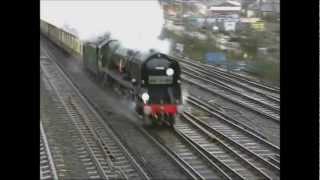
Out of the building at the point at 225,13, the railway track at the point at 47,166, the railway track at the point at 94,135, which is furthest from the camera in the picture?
the railway track at the point at 94,135

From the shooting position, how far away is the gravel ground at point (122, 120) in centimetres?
385

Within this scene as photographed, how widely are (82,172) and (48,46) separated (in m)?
3.38

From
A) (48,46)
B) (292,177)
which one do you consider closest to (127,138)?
(48,46)

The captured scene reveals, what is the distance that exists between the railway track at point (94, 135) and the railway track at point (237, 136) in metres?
1.03

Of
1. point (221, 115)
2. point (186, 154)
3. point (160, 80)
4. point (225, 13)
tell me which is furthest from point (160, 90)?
point (225, 13)

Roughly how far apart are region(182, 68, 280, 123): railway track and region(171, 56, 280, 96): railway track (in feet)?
0.44

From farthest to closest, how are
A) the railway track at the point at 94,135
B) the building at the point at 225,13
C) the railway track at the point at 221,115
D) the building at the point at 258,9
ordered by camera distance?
the railway track at the point at 221,115 < the railway track at the point at 94,135 < the building at the point at 225,13 < the building at the point at 258,9

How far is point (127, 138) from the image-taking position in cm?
458

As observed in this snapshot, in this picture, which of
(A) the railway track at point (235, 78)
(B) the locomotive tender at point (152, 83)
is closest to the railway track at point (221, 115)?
(B) the locomotive tender at point (152, 83)

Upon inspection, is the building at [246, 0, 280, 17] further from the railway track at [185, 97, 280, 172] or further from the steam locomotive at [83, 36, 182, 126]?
the steam locomotive at [83, 36, 182, 126]

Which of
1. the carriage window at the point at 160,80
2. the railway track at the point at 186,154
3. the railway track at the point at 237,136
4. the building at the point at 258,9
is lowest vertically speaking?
the railway track at the point at 186,154

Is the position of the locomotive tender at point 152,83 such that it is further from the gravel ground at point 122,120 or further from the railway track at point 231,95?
the railway track at point 231,95

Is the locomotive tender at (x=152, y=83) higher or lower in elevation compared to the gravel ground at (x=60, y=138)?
higher
